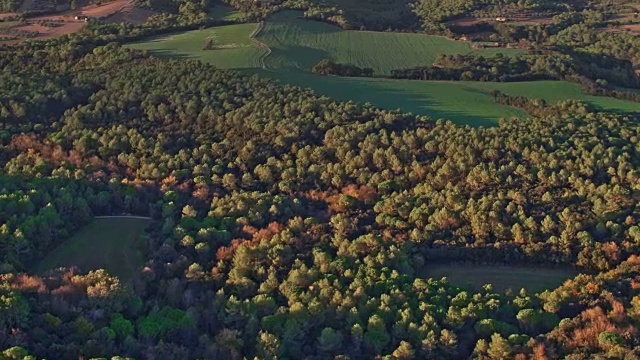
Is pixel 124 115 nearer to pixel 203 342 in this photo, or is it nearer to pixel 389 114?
pixel 389 114

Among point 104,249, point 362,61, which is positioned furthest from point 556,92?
point 104,249

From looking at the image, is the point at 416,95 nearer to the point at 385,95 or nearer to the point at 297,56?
the point at 385,95

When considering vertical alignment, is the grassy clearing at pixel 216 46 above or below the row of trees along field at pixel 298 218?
above

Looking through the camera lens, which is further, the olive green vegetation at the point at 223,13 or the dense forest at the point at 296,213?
the olive green vegetation at the point at 223,13

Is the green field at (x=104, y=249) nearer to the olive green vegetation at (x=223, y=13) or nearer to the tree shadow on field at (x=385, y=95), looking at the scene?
the tree shadow on field at (x=385, y=95)

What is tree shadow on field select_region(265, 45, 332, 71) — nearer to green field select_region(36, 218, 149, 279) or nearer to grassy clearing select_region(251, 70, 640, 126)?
grassy clearing select_region(251, 70, 640, 126)

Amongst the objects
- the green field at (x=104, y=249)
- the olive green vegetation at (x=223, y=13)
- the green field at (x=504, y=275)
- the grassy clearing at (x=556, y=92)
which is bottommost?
the green field at (x=504, y=275)

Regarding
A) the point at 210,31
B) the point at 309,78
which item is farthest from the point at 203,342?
the point at 210,31

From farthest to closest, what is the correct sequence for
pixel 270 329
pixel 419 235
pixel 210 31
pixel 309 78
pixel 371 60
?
pixel 210 31 < pixel 371 60 < pixel 309 78 < pixel 419 235 < pixel 270 329

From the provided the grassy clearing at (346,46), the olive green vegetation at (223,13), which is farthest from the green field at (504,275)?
the olive green vegetation at (223,13)

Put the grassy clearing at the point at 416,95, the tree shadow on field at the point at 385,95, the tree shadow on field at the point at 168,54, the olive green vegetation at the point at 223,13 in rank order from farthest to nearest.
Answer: the olive green vegetation at the point at 223,13
the tree shadow on field at the point at 168,54
the grassy clearing at the point at 416,95
the tree shadow on field at the point at 385,95
